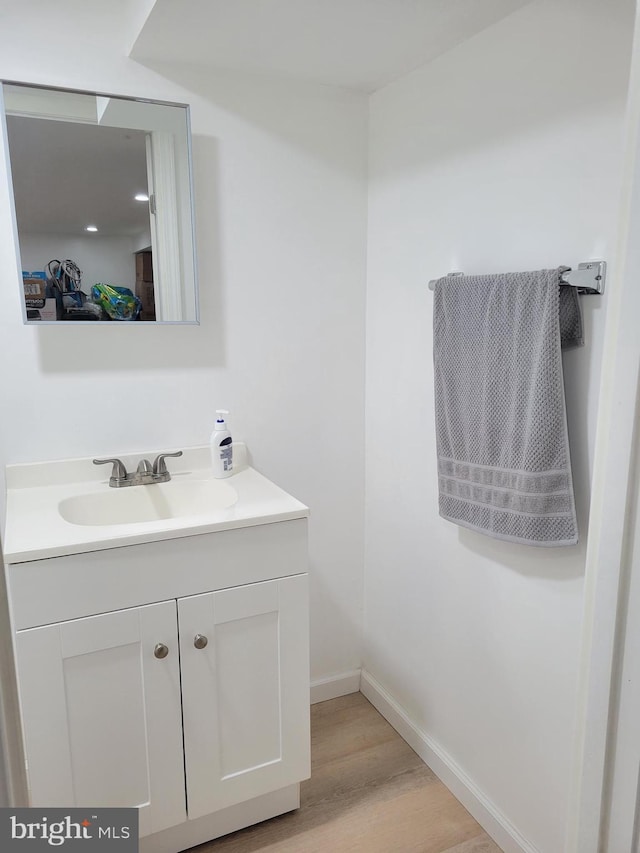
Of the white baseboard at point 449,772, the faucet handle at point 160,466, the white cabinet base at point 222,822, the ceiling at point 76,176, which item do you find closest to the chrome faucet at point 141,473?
the faucet handle at point 160,466

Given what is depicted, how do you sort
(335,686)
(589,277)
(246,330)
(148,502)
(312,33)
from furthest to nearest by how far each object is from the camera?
A: (335,686) < (246,330) < (148,502) < (312,33) < (589,277)

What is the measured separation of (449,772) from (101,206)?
6.26ft

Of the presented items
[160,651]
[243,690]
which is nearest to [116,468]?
[160,651]

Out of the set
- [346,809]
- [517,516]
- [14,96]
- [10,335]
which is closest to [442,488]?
[517,516]

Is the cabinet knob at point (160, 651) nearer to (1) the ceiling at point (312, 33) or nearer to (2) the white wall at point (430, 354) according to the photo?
(2) the white wall at point (430, 354)

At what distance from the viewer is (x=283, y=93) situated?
1.85 metres

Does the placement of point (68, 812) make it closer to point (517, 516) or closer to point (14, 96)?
point (517, 516)

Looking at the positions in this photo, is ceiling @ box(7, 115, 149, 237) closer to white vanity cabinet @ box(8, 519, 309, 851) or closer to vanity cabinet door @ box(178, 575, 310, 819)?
white vanity cabinet @ box(8, 519, 309, 851)

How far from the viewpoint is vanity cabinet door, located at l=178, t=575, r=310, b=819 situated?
4.79 ft

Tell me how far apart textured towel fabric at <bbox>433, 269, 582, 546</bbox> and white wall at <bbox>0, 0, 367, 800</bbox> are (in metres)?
0.55

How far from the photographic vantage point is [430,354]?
5.82 ft

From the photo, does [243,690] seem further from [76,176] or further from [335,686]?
[76,176]

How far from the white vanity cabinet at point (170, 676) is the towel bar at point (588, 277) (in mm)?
844

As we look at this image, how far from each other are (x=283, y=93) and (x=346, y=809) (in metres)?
2.14
